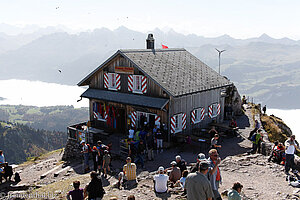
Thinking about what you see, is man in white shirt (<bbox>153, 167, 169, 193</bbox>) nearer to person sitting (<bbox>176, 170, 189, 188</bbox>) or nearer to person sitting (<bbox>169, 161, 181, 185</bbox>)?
person sitting (<bbox>176, 170, 189, 188</bbox>)

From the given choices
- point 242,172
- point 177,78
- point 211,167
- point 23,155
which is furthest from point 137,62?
point 23,155

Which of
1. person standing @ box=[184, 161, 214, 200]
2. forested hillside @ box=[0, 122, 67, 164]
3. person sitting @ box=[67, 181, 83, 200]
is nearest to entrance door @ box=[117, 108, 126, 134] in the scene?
person sitting @ box=[67, 181, 83, 200]

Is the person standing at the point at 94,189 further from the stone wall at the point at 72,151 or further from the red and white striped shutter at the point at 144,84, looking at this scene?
the stone wall at the point at 72,151

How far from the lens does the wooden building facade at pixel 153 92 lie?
2134 cm

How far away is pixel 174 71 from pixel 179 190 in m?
13.5

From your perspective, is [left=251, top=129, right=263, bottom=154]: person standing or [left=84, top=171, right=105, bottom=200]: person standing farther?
[left=251, top=129, right=263, bottom=154]: person standing

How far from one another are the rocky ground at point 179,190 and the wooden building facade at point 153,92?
284 cm

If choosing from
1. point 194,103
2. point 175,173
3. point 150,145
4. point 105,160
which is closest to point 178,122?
point 194,103

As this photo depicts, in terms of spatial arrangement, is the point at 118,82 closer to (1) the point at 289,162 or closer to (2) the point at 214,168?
(1) the point at 289,162

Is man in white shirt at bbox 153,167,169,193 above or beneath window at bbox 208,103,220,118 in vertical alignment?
beneath

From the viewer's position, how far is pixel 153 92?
2198cm

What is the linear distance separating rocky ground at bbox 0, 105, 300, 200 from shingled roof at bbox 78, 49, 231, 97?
4489mm

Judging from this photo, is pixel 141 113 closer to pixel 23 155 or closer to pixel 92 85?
pixel 92 85

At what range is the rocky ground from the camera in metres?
12.0
